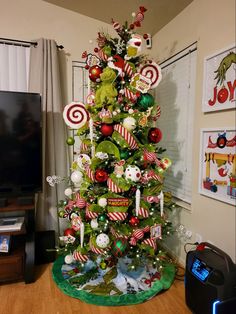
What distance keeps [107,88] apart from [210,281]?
1340 millimetres

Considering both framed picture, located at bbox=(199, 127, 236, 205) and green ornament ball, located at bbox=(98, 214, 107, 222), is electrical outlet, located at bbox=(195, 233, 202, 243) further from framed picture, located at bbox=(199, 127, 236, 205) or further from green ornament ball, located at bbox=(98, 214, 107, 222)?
green ornament ball, located at bbox=(98, 214, 107, 222)

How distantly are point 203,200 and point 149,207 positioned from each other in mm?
387

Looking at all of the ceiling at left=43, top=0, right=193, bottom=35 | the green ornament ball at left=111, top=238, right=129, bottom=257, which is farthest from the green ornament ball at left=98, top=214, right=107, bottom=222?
the ceiling at left=43, top=0, right=193, bottom=35

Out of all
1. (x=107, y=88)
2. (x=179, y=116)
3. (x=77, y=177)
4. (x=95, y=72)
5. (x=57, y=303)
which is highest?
(x=95, y=72)

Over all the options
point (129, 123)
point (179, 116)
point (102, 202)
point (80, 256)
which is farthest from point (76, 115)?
point (80, 256)

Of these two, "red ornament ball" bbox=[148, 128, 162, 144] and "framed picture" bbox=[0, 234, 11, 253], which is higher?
"red ornament ball" bbox=[148, 128, 162, 144]

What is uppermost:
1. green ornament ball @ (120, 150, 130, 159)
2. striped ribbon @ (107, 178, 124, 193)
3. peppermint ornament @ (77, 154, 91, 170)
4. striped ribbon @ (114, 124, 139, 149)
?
striped ribbon @ (114, 124, 139, 149)

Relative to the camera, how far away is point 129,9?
6.87 feet

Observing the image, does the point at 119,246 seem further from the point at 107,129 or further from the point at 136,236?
the point at 107,129

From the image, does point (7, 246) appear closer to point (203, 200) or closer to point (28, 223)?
point (28, 223)

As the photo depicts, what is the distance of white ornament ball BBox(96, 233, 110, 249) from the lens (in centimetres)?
159

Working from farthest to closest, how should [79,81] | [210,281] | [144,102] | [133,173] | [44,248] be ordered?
[79,81], [44,248], [144,102], [133,173], [210,281]

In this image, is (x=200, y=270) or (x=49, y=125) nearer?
(x=200, y=270)

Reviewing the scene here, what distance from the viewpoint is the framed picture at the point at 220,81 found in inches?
54.6
